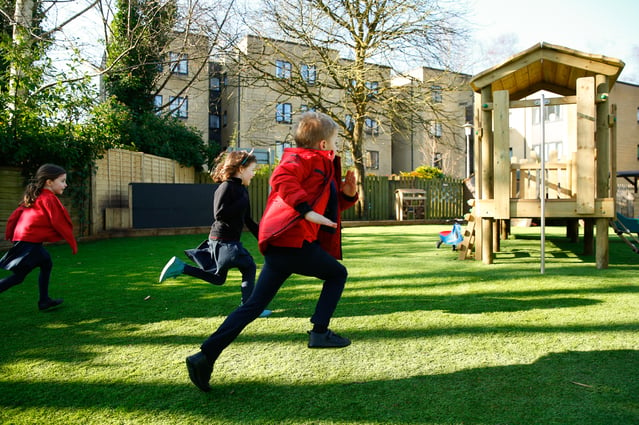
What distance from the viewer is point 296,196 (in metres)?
2.75

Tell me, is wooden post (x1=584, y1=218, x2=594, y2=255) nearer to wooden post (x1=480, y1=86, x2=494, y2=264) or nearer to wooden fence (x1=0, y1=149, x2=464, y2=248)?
wooden post (x1=480, y1=86, x2=494, y2=264)

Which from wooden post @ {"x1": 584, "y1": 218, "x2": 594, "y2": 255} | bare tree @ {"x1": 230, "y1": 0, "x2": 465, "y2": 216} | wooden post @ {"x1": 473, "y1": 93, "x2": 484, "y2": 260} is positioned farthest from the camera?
bare tree @ {"x1": 230, "y1": 0, "x2": 465, "y2": 216}

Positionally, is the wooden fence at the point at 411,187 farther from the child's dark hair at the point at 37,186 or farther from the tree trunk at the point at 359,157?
the child's dark hair at the point at 37,186

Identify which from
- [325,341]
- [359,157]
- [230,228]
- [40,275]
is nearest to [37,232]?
[40,275]

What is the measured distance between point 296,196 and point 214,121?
1365 inches

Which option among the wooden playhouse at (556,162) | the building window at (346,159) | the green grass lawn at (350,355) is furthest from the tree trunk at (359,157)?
the green grass lawn at (350,355)

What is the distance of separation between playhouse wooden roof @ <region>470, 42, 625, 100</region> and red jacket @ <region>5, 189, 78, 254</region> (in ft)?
20.5

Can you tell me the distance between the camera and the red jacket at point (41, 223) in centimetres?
472

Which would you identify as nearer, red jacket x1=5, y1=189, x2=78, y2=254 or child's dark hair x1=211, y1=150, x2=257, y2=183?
child's dark hair x1=211, y1=150, x2=257, y2=183

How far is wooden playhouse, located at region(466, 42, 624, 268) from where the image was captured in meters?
6.80

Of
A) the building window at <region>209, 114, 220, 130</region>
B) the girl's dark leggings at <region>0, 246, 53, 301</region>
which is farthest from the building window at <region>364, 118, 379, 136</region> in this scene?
the girl's dark leggings at <region>0, 246, 53, 301</region>

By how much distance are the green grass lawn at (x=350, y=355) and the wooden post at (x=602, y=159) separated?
0.67 m

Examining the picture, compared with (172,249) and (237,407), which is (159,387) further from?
(172,249)

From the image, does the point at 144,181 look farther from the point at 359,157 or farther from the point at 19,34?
the point at 359,157
